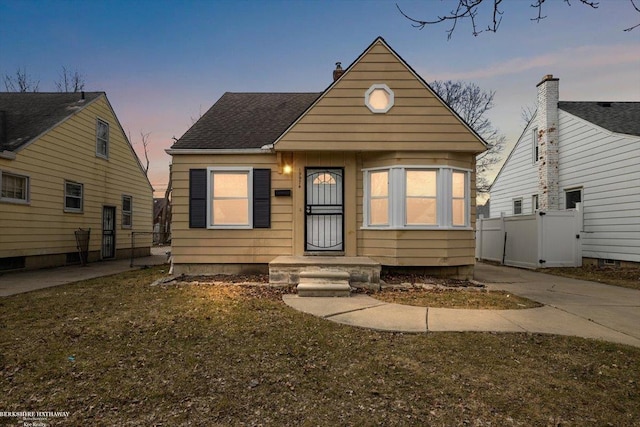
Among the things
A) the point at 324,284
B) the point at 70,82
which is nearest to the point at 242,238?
the point at 324,284

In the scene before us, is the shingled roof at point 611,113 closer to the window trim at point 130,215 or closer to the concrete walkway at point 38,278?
the concrete walkway at point 38,278

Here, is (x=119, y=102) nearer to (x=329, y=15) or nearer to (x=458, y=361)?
(x=329, y=15)

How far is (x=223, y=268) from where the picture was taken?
8.58 m

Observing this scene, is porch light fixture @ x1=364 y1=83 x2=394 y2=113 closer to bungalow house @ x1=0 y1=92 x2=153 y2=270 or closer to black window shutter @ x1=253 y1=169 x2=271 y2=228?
black window shutter @ x1=253 y1=169 x2=271 y2=228

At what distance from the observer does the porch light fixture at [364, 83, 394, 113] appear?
8047 mm

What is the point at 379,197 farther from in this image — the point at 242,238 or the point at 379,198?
the point at 242,238

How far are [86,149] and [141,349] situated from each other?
12209 millimetres

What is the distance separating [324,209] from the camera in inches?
339

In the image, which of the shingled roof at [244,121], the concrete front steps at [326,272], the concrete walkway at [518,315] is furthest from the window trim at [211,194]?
the concrete walkway at [518,315]

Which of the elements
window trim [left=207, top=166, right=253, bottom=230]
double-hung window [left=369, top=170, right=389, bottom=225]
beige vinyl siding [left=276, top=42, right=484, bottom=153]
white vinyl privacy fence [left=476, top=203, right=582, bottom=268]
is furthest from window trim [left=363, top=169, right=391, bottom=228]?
white vinyl privacy fence [left=476, top=203, right=582, bottom=268]

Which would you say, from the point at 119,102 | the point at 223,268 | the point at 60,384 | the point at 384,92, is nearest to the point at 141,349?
the point at 60,384

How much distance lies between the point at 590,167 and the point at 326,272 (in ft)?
35.1

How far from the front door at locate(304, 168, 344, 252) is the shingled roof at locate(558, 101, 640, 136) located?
9591mm

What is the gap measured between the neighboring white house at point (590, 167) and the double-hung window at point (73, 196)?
17.7 metres
